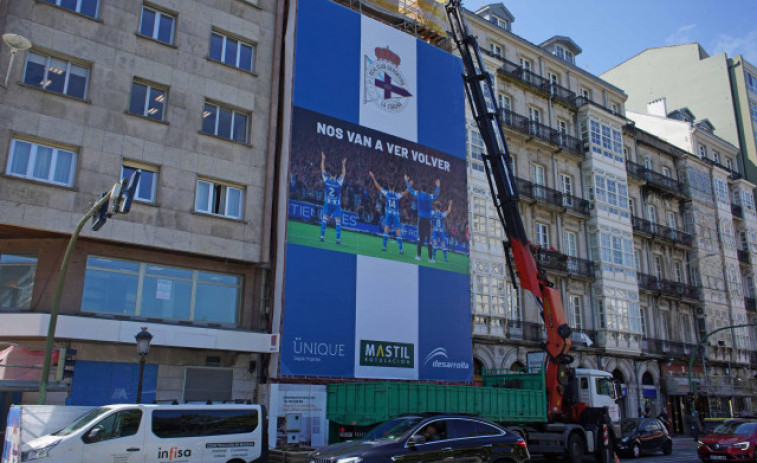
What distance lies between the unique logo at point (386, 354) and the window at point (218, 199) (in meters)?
7.02

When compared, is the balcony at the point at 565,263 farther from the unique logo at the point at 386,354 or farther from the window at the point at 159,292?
the window at the point at 159,292

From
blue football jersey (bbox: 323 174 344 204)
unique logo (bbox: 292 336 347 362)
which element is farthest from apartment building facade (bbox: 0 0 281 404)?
blue football jersey (bbox: 323 174 344 204)

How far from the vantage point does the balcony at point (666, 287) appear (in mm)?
40125

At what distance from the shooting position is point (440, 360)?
2680 centimetres

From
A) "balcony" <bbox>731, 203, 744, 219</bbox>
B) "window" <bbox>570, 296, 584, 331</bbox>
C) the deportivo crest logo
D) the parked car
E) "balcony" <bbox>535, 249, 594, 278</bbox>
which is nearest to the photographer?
the parked car

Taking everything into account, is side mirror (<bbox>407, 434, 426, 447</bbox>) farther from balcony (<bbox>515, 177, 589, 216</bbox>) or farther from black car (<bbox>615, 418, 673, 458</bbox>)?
balcony (<bbox>515, 177, 589, 216</bbox>)

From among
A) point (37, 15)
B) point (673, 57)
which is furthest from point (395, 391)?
point (673, 57)

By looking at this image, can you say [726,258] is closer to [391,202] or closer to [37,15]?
[391,202]

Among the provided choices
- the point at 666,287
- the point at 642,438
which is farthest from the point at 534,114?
the point at 642,438

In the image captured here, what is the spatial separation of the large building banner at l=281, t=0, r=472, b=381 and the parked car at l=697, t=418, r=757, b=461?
32.8 feet

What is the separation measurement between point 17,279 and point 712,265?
149 ft

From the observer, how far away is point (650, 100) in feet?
198

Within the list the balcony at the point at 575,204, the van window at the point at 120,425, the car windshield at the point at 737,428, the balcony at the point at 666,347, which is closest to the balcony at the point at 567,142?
the balcony at the point at 575,204

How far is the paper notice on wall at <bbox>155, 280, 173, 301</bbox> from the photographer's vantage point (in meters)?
20.5
